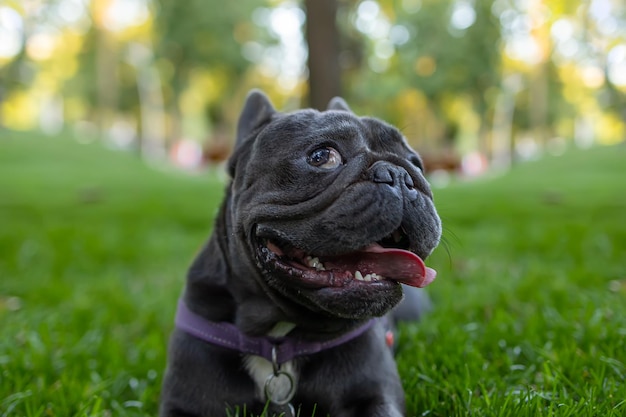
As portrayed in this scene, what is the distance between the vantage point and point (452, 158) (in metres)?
25.8

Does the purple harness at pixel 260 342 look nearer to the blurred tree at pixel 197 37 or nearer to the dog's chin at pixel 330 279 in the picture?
the dog's chin at pixel 330 279

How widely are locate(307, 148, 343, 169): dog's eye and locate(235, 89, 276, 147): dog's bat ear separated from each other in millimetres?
607

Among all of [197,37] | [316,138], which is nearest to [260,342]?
[316,138]

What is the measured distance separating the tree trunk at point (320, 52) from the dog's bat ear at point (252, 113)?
4514mm

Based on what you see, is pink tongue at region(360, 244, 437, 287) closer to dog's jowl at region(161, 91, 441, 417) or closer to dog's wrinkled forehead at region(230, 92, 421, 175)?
dog's jowl at region(161, 91, 441, 417)

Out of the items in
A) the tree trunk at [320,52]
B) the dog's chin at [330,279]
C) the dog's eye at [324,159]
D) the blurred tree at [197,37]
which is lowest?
the dog's chin at [330,279]

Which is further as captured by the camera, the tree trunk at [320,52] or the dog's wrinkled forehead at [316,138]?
the tree trunk at [320,52]

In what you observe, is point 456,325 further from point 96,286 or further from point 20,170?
point 20,170

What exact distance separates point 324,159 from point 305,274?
0.46 meters

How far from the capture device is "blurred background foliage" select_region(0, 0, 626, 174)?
26.0 metres

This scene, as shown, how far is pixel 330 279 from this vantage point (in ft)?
7.13

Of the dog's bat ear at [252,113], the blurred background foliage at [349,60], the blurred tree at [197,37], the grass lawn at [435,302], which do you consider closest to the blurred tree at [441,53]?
the blurred background foliage at [349,60]

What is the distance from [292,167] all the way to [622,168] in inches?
503

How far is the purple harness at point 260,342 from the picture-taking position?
249 centimetres
